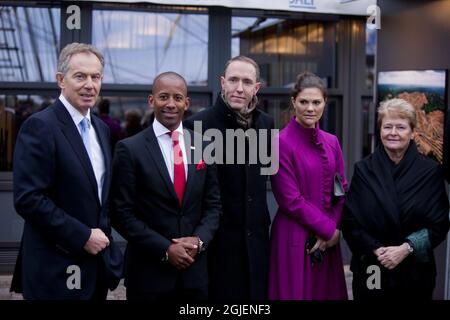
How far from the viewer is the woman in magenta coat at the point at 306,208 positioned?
377 centimetres

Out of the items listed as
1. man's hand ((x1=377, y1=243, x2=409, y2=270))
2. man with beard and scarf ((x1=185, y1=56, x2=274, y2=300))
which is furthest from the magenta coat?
man's hand ((x1=377, y1=243, x2=409, y2=270))

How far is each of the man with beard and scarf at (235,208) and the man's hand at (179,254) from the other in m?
0.37

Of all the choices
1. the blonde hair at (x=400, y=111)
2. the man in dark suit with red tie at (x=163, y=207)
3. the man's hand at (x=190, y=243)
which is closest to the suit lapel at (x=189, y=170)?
the man in dark suit with red tie at (x=163, y=207)

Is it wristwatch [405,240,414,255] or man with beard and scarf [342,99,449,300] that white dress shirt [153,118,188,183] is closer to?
man with beard and scarf [342,99,449,300]

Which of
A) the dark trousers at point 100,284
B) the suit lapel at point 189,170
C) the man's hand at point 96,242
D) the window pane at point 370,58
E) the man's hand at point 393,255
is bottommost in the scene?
the dark trousers at point 100,284

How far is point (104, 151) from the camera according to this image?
332 centimetres

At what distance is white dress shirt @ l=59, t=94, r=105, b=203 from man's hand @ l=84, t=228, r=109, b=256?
0.18m

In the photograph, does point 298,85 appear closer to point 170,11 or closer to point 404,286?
point 404,286

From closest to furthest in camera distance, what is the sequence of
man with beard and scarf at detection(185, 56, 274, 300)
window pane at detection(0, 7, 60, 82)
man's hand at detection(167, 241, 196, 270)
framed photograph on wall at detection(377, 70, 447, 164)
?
man's hand at detection(167, 241, 196, 270) < man with beard and scarf at detection(185, 56, 274, 300) < framed photograph on wall at detection(377, 70, 447, 164) < window pane at detection(0, 7, 60, 82)

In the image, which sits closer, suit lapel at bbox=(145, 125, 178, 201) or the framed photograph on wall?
suit lapel at bbox=(145, 125, 178, 201)

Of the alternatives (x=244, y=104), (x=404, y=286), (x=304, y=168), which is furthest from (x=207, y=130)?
(x=404, y=286)

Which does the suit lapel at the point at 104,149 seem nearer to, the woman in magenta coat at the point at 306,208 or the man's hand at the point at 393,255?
the woman in magenta coat at the point at 306,208

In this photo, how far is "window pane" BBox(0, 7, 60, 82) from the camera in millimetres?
6352

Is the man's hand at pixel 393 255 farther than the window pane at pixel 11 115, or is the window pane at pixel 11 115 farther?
the window pane at pixel 11 115
